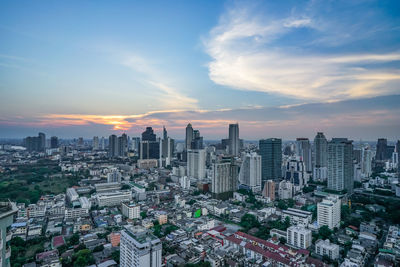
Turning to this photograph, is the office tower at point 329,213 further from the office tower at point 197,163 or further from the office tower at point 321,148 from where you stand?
the office tower at point 321,148

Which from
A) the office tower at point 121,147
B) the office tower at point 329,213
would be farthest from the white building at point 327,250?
the office tower at point 121,147

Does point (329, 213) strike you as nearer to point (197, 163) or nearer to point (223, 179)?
point (223, 179)

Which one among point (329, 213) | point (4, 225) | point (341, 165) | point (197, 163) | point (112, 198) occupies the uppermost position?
point (4, 225)

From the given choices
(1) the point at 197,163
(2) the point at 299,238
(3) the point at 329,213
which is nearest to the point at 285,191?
(3) the point at 329,213

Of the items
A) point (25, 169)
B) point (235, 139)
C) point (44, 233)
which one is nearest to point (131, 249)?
point (44, 233)

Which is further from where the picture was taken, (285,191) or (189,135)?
(189,135)

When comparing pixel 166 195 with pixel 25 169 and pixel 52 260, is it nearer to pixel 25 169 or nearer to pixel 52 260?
pixel 52 260

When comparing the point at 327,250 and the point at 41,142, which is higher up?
the point at 41,142
